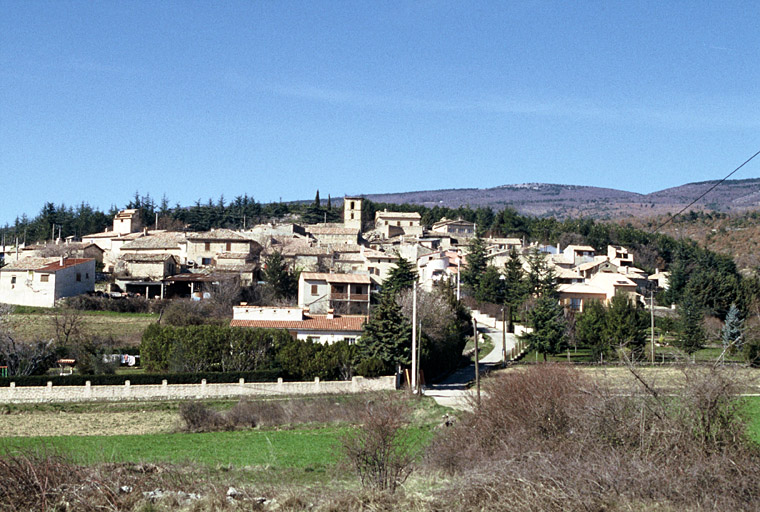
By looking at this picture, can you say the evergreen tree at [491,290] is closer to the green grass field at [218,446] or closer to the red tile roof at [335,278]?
the red tile roof at [335,278]

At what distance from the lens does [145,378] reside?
3212cm

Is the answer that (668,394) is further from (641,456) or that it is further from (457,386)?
(457,386)

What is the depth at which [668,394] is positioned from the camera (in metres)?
15.5

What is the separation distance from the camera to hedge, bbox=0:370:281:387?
3114cm

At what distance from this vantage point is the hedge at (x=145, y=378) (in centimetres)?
3114

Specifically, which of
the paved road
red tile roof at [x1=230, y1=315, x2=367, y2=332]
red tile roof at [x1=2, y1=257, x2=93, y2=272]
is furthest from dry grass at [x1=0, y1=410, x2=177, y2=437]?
red tile roof at [x1=2, y1=257, x2=93, y2=272]

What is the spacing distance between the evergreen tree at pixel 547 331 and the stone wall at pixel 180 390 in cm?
1114

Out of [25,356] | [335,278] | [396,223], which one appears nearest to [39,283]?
[25,356]

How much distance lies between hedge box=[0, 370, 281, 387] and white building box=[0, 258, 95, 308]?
1897cm

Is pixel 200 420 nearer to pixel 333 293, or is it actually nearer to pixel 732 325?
pixel 333 293

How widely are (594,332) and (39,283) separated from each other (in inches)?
1277

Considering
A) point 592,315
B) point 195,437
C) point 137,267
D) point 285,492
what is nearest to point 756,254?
point 592,315

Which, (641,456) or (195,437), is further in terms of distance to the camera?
(195,437)

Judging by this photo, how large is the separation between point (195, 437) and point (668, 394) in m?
14.1
